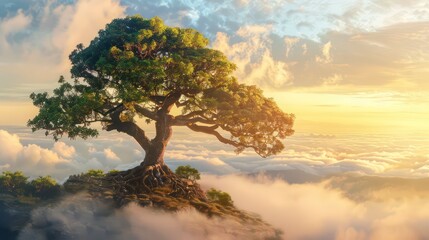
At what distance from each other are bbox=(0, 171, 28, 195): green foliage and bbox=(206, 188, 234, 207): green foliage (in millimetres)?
18825

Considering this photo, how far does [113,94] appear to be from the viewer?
41.4 m

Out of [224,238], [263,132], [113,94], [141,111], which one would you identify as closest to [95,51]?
[113,94]

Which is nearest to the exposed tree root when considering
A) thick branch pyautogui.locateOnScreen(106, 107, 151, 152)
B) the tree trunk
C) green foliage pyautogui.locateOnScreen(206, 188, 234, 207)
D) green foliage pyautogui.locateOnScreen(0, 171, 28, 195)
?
the tree trunk

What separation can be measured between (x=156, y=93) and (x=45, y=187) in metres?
15.4

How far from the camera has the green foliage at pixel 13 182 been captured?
153ft

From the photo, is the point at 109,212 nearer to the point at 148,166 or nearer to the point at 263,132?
the point at 148,166

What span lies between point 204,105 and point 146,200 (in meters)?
9.73

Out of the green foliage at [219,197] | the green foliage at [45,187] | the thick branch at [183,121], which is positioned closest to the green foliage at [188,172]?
the green foliage at [219,197]

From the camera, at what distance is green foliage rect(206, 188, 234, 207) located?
160ft

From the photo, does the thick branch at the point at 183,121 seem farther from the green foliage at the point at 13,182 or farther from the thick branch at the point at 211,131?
the green foliage at the point at 13,182

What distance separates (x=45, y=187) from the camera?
46000 millimetres

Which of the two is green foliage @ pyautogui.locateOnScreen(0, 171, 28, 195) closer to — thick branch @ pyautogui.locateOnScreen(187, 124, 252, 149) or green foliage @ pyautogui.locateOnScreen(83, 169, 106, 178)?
green foliage @ pyautogui.locateOnScreen(83, 169, 106, 178)

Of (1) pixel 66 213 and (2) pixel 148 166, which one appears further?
(2) pixel 148 166

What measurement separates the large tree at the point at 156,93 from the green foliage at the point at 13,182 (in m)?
8.44
